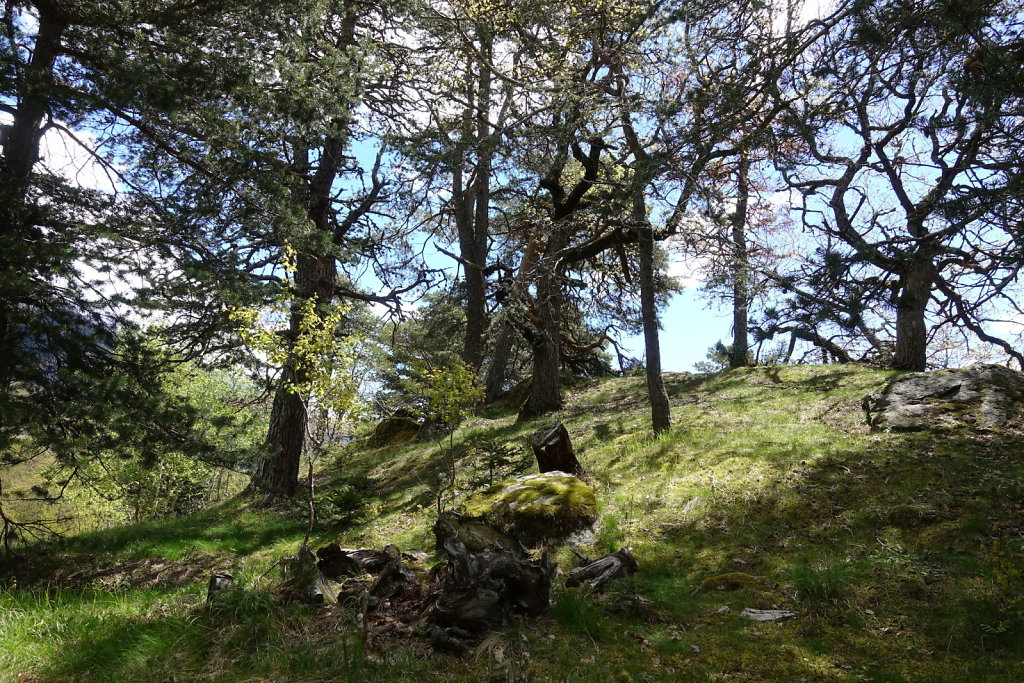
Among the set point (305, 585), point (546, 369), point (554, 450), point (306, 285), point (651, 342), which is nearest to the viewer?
point (305, 585)

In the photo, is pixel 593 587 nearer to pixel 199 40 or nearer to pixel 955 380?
pixel 955 380

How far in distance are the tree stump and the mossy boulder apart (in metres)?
1.02

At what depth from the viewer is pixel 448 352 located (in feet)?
59.3

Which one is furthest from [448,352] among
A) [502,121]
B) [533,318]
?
[502,121]

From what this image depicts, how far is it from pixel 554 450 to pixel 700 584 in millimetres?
3459

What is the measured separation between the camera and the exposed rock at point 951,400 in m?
A: 7.74

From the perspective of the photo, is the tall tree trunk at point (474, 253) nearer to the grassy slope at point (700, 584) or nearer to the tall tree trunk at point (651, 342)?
the tall tree trunk at point (651, 342)

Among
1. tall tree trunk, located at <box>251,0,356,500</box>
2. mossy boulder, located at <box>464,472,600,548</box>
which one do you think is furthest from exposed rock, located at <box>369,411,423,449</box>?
mossy boulder, located at <box>464,472,600,548</box>

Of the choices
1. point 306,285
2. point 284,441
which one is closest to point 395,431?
point 284,441

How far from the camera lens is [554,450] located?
8.28 meters

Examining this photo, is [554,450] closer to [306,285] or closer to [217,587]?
[217,587]

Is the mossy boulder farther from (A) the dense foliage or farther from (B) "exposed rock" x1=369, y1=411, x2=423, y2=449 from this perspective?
(B) "exposed rock" x1=369, y1=411, x2=423, y2=449

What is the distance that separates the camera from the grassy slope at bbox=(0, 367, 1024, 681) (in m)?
3.71

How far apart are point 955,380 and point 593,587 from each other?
24.4 ft
